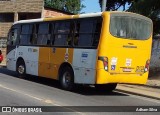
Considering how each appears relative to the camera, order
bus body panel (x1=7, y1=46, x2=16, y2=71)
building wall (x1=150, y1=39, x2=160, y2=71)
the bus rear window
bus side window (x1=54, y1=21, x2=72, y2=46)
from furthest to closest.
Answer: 1. building wall (x1=150, y1=39, x2=160, y2=71)
2. bus body panel (x1=7, y1=46, x2=16, y2=71)
3. bus side window (x1=54, y1=21, x2=72, y2=46)
4. the bus rear window

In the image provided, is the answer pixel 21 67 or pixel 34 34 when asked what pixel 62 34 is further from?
pixel 21 67

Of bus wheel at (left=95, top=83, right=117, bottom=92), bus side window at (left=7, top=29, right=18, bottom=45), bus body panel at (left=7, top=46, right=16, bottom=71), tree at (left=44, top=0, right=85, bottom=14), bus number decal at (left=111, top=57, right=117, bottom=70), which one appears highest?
tree at (left=44, top=0, right=85, bottom=14)

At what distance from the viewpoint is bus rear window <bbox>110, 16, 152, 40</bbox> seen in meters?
15.2

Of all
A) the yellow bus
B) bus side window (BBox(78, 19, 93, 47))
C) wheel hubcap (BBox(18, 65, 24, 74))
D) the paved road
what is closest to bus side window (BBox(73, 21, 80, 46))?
the yellow bus

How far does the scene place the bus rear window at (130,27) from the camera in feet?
49.9

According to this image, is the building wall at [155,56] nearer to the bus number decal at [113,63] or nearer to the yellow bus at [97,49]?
the yellow bus at [97,49]

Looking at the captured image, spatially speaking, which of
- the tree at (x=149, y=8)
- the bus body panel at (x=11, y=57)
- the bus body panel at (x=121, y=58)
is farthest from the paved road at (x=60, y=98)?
the tree at (x=149, y=8)

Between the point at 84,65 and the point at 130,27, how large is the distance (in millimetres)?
2158

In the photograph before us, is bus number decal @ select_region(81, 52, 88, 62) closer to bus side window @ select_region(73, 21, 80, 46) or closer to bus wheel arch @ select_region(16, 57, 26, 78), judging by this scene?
bus side window @ select_region(73, 21, 80, 46)

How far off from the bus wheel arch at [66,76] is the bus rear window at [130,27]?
245 cm

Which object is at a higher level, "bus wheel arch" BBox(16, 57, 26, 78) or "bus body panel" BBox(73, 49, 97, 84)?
"bus body panel" BBox(73, 49, 97, 84)

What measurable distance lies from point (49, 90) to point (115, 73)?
8.57ft

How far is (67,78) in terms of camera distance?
16.8m

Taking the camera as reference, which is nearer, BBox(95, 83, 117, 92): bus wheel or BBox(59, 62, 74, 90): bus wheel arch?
BBox(59, 62, 74, 90): bus wheel arch
